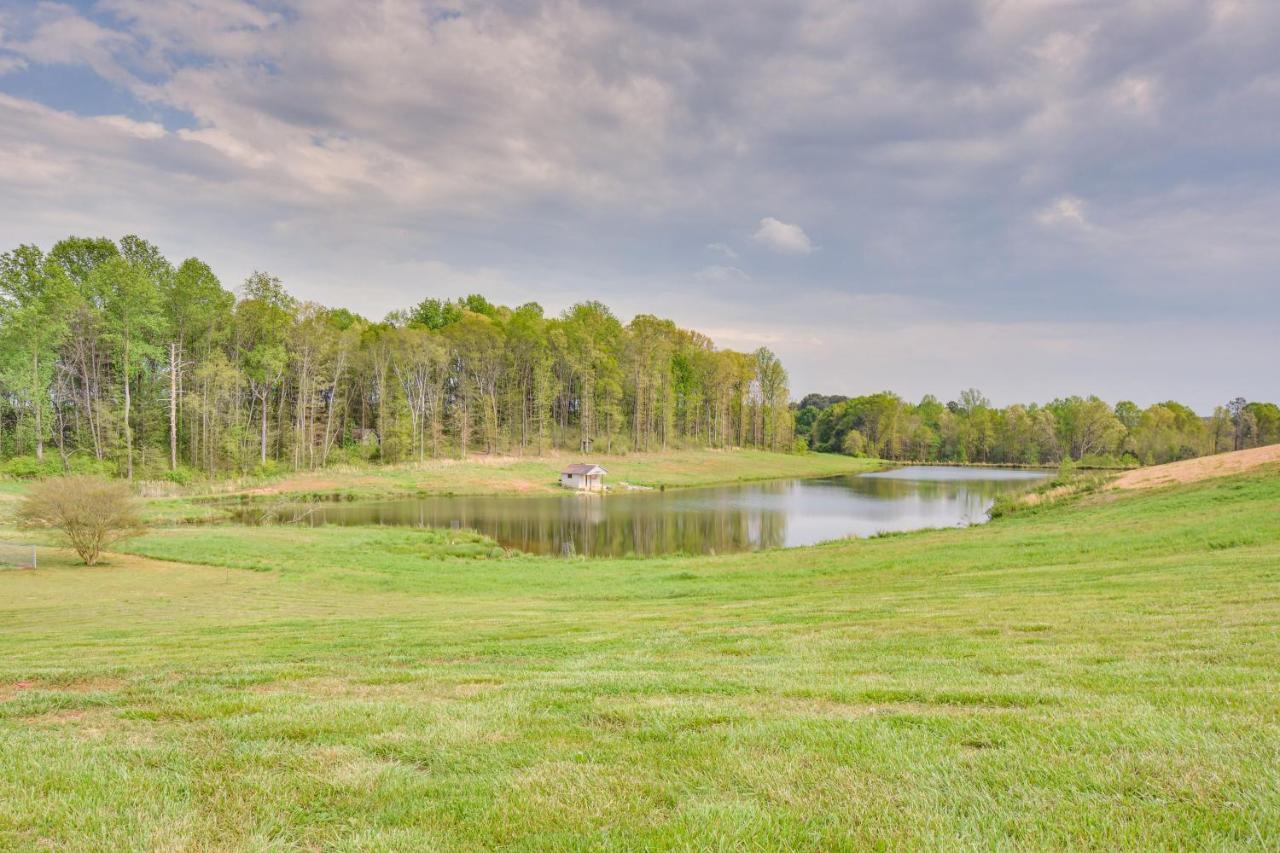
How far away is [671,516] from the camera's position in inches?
1992

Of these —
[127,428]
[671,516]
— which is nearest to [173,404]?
[127,428]

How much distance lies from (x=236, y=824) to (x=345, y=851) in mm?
852

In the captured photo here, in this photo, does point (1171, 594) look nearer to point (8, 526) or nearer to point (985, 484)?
point (8, 526)

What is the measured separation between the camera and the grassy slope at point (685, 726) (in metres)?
3.83

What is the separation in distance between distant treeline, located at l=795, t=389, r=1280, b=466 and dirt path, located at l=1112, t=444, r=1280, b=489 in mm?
63385

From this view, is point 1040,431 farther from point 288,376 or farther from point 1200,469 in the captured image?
point 288,376

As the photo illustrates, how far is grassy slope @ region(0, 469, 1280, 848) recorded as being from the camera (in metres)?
3.83

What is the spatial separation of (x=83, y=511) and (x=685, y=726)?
2807 cm

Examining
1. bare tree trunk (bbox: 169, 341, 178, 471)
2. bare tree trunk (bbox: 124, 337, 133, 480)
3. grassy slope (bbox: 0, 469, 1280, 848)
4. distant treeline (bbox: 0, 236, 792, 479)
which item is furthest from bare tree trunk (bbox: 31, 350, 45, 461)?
Answer: grassy slope (bbox: 0, 469, 1280, 848)

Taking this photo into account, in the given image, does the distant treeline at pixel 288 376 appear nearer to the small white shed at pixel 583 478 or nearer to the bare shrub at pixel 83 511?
the small white shed at pixel 583 478

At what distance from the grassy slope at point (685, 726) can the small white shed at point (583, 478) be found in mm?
56052

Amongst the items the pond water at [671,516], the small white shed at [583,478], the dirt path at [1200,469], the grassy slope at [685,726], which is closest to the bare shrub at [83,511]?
the grassy slope at [685,726]

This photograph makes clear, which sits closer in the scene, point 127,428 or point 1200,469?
point 1200,469

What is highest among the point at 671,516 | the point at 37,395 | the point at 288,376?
the point at 288,376
